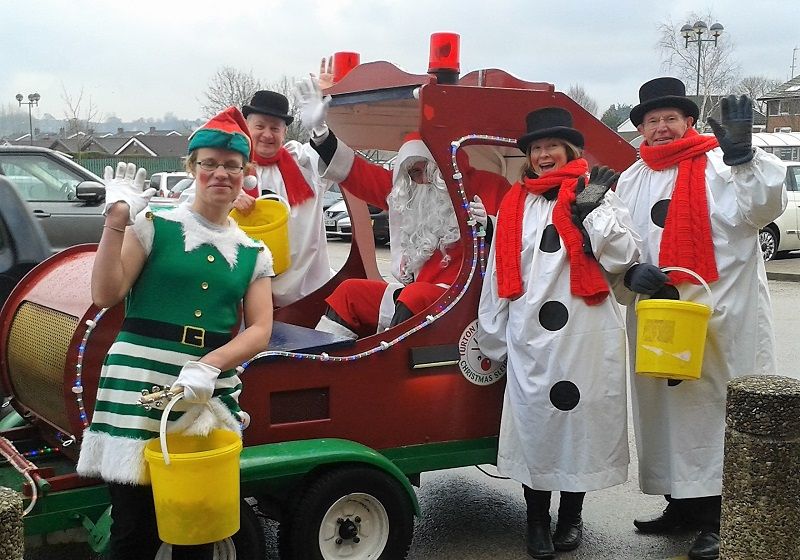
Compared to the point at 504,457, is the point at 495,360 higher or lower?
higher

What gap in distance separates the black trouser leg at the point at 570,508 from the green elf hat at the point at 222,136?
2.25m

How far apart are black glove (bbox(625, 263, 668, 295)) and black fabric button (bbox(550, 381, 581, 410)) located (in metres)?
0.50

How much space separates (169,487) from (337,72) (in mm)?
3124

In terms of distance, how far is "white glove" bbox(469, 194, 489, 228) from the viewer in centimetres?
393

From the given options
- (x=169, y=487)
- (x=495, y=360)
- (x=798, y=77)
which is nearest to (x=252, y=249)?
(x=169, y=487)

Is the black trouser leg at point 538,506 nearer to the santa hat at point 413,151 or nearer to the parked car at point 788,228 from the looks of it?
the santa hat at point 413,151

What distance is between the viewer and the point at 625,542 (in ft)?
13.9

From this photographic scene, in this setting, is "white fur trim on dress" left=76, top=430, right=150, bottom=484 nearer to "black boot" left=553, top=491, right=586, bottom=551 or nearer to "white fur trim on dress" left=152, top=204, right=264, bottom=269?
"white fur trim on dress" left=152, top=204, right=264, bottom=269

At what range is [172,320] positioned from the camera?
269cm

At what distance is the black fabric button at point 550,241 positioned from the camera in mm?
3840

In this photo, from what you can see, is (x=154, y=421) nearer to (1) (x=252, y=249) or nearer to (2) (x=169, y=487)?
(2) (x=169, y=487)

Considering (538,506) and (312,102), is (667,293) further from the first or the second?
(312,102)

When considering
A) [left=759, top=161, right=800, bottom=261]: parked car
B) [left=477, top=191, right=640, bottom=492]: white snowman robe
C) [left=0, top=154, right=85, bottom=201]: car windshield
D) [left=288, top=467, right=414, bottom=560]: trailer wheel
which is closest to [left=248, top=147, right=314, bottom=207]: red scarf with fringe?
[left=477, top=191, right=640, bottom=492]: white snowman robe

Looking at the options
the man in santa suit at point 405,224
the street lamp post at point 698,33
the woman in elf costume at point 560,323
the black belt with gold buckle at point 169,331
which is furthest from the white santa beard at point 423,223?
the street lamp post at point 698,33
